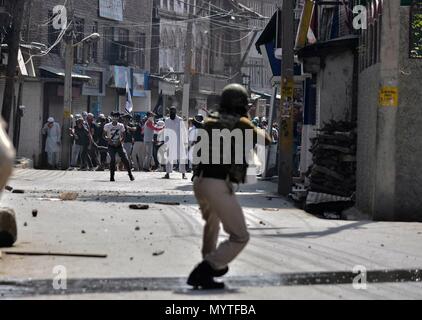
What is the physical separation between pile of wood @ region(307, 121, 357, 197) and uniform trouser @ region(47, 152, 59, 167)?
57.7 ft

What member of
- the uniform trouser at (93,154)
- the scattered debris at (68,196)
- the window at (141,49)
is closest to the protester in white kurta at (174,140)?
the uniform trouser at (93,154)

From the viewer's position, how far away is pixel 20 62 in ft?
115

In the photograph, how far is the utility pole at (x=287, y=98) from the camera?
65.8 ft

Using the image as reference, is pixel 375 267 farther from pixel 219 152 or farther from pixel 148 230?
pixel 148 230

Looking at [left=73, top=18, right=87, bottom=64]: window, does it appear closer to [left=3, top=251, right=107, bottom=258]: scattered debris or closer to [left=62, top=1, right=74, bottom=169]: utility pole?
[left=62, top=1, right=74, bottom=169]: utility pole

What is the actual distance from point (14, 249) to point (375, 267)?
12.4ft

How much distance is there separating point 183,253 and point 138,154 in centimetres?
2361

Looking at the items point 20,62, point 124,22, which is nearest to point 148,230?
point 20,62

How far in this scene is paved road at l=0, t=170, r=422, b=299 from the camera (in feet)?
27.1

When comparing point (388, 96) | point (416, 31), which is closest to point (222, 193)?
point (388, 96)

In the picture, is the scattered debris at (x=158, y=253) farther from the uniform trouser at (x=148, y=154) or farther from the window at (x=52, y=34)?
the window at (x=52, y=34)

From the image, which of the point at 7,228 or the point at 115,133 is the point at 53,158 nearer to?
the point at 115,133

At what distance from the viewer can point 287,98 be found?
20.3 metres

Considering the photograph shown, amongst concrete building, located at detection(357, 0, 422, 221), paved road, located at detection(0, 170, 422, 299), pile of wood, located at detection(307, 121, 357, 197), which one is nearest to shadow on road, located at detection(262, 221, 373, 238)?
paved road, located at detection(0, 170, 422, 299)
